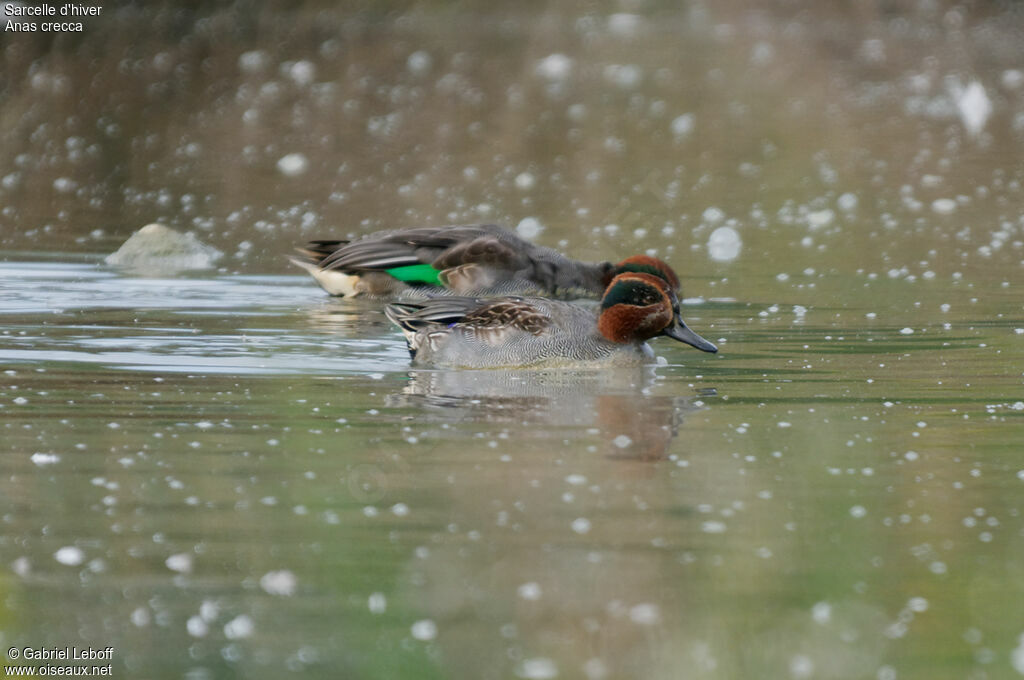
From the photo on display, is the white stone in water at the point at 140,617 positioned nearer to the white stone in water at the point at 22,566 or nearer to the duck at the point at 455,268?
the white stone in water at the point at 22,566

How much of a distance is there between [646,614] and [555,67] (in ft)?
99.9

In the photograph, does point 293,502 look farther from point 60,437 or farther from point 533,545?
point 60,437

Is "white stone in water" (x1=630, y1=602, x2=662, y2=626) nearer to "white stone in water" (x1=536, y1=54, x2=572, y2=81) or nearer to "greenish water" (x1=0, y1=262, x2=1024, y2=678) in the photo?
"greenish water" (x1=0, y1=262, x2=1024, y2=678)

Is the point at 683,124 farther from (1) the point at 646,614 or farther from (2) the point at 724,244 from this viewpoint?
(1) the point at 646,614

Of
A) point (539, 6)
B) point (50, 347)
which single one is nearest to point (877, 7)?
point (539, 6)

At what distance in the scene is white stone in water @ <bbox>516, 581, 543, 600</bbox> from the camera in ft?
20.3

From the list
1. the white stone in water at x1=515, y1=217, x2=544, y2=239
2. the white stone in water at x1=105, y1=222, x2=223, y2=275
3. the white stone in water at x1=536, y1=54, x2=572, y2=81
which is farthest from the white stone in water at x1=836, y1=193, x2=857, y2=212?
the white stone in water at x1=536, y1=54, x2=572, y2=81

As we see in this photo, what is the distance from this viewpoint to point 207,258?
1572 cm

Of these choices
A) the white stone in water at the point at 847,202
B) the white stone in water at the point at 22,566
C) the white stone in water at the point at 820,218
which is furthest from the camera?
the white stone in water at the point at 847,202

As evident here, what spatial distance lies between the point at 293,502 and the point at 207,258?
8.53 meters

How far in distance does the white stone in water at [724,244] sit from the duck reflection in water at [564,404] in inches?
211

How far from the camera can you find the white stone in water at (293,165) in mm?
22734

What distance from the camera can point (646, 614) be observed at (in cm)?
601

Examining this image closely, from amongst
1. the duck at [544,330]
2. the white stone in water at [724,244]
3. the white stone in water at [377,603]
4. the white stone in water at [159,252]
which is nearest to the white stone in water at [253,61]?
the white stone in water at [724,244]
